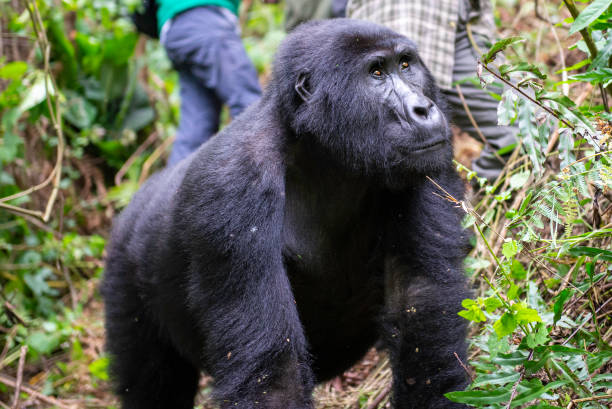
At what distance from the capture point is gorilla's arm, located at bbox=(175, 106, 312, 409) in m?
2.71

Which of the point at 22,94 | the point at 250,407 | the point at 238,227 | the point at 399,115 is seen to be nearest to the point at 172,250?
the point at 238,227

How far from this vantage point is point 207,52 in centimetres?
528

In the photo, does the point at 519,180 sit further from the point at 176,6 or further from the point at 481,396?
the point at 176,6

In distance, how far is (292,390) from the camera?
9.00ft

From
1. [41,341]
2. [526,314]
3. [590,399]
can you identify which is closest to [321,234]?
[526,314]

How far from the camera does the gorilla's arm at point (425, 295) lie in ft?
9.55

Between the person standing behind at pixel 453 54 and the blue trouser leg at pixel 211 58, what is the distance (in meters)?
1.13

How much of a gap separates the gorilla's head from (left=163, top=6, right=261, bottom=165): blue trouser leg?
2119mm

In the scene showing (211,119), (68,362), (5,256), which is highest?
(211,119)

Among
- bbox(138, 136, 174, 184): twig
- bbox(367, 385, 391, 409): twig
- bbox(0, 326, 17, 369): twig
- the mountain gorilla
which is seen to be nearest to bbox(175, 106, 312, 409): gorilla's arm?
the mountain gorilla

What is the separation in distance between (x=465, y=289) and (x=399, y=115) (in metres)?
0.79

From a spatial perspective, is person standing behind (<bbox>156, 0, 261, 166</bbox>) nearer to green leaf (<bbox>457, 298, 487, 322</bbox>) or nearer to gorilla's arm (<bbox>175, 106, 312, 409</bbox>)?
gorilla's arm (<bbox>175, 106, 312, 409</bbox>)

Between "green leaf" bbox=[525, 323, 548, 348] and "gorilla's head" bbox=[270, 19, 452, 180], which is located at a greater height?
"gorilla's head" bbox=[270, 19, 452, 180]

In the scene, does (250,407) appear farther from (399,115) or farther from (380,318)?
(399,115)
